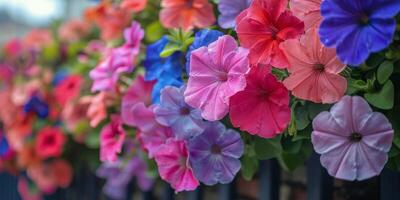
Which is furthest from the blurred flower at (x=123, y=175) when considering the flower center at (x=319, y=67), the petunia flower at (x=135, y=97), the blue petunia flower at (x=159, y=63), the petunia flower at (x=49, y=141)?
the flower center at (x=319, y=67)

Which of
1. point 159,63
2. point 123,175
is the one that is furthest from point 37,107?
point 159,63

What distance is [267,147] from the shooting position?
1.16 metres

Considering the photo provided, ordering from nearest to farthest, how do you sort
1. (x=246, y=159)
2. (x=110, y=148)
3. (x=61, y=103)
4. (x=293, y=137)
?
(x=293, y=137) → (x=246, y=159) → (x=110, y=148) → (x=61, y=103)

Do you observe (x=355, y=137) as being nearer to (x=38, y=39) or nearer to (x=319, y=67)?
(x=319, y=67)

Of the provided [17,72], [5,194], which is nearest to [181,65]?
[17,72]

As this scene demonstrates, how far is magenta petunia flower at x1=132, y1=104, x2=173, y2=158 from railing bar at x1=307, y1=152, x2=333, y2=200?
1.05ft

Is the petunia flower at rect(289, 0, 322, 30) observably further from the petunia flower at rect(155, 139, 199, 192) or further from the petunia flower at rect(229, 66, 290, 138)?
the petunia flower at rect(155, 139, 199, 192)

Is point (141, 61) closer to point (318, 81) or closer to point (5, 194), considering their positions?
point (318, 81)

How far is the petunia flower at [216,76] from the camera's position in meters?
0.97

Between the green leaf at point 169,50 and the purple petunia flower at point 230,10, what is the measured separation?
0.12 m

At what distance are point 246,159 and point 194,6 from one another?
0.37 metres

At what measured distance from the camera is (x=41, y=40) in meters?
2.70

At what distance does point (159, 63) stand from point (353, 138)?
1.90 feet

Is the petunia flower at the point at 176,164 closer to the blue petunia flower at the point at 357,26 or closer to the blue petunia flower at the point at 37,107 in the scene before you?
the blue petunia flower at the point at 357,26
